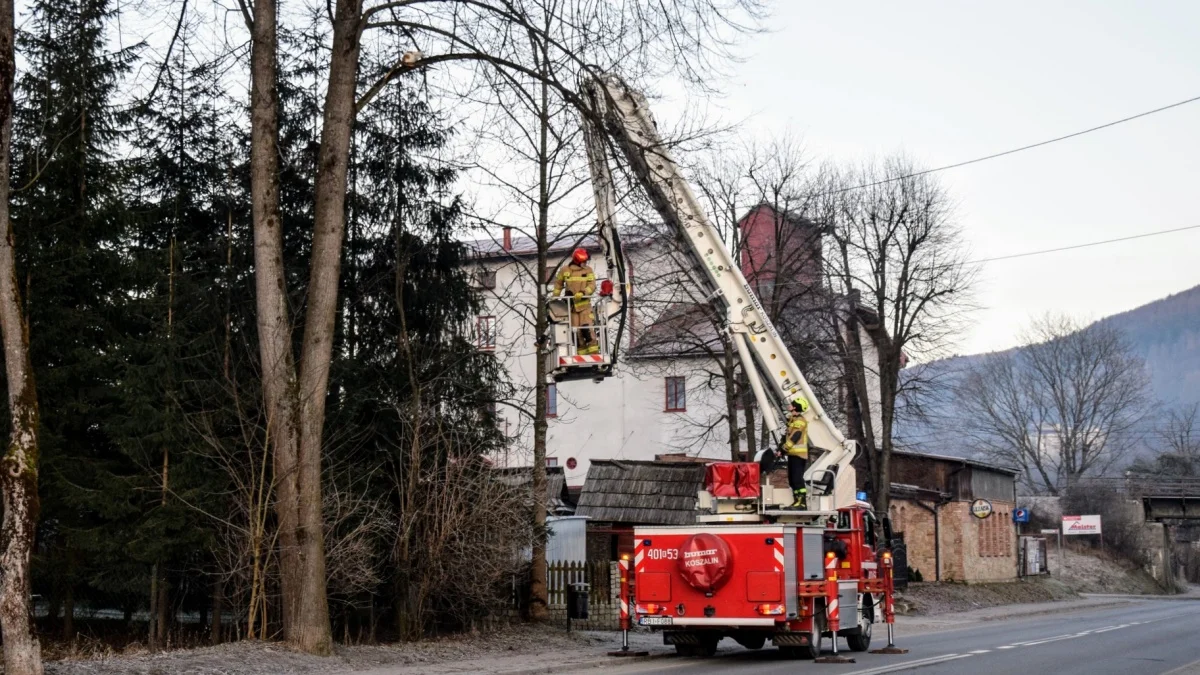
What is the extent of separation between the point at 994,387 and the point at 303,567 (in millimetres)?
98052

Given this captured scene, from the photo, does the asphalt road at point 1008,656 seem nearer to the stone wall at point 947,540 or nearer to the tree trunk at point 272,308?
the tree trunk at point 272,308

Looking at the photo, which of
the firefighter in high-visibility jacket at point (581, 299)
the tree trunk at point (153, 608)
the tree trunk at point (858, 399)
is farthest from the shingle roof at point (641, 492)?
the firefighter in high-visibility jacket at point (581, 299)

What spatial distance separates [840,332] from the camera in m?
40.6

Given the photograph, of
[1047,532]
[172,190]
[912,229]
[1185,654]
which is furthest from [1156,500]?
[172,190]

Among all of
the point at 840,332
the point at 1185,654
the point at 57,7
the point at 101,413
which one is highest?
the point at 57,7

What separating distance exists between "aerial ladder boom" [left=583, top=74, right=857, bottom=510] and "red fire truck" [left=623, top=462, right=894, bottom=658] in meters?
0.82

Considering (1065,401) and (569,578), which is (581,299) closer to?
(569,578)

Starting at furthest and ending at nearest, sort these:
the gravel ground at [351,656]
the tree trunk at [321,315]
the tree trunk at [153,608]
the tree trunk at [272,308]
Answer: the tree trunk at [153,608] → the tree trunk at [272,308] → the tree trunk at [321,315] → the gravel ground at [351,656]

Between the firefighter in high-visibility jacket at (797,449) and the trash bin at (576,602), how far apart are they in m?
6.19

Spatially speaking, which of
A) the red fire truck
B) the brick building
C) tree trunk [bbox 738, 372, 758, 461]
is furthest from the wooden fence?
the brick building

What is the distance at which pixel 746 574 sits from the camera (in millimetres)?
18000

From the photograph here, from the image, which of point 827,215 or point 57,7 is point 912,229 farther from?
point 57,7

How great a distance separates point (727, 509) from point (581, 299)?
165 inches

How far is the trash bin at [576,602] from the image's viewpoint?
23.8 metres
